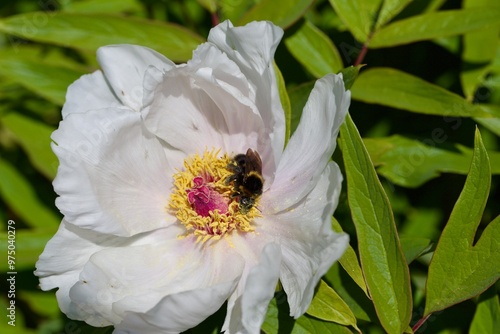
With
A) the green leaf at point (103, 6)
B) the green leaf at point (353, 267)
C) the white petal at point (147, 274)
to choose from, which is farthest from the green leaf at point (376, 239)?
the green leaf at point (103, 6)

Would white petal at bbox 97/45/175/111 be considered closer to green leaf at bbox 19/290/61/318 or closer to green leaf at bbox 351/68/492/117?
green leaf at bbox 351/68/492/117

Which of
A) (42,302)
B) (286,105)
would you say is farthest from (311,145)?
(42,302)

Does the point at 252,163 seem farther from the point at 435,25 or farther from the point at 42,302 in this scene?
the point at 42,302

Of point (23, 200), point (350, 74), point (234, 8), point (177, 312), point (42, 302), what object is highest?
point (350, 74)

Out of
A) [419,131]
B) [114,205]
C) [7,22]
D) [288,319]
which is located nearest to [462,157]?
[419,131]

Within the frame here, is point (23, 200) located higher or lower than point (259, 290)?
lower

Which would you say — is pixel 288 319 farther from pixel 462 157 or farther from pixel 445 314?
pixel 462 157
